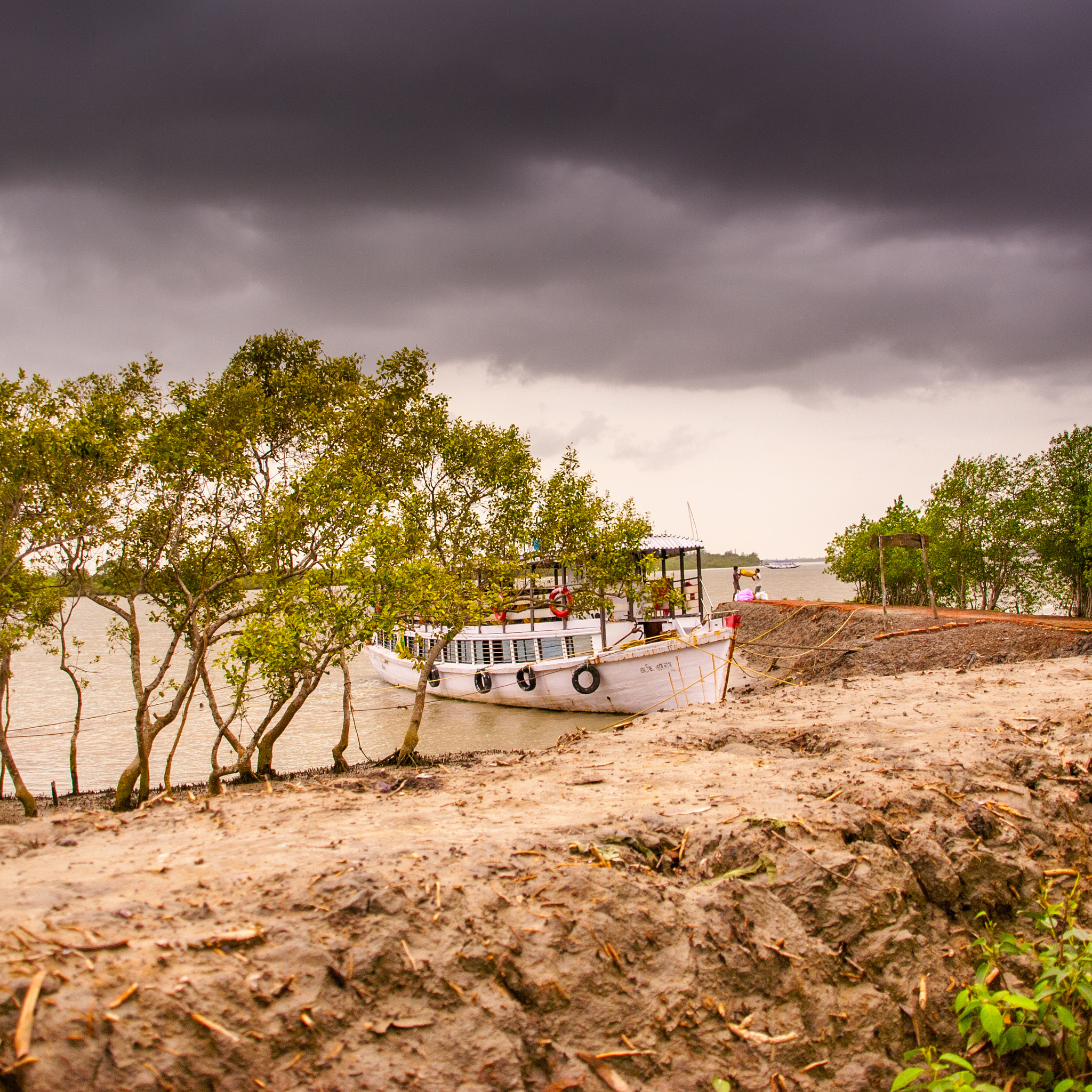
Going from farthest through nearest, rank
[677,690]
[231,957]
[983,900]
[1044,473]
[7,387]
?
[1044,473] < [677,690] < [7,387] < [983,900] < [231,957]

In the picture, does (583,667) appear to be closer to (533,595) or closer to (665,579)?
(533,595)

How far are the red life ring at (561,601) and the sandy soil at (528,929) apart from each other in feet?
65.8

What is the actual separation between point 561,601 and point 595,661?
2677mm

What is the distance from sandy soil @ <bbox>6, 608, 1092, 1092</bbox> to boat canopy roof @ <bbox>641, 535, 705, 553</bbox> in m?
20.9

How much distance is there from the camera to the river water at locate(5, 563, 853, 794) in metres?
20.9

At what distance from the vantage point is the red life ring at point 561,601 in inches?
1120

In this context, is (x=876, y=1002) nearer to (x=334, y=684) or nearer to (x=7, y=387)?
(x=7, y=387)

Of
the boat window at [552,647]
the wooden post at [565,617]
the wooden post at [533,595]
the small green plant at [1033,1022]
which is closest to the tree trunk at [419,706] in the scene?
the wooden post at [533,595]

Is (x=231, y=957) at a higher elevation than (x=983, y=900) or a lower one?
higher

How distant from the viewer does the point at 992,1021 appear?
15.1ft

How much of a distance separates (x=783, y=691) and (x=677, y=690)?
9.90 metres

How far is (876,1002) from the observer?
5.32 m

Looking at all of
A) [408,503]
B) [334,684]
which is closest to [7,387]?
[408,503]

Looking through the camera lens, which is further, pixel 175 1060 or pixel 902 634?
pixel 902 634
